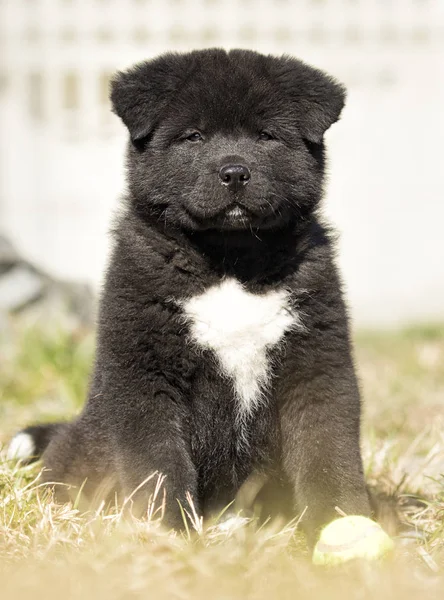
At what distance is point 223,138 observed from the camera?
3389 mm

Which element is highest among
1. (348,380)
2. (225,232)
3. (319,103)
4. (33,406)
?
(319,103)

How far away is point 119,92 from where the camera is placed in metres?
3.46

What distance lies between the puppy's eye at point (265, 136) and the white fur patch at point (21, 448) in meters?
1.58

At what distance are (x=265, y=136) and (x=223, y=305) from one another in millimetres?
645

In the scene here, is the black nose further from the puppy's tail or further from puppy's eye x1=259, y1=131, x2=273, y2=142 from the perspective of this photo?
the puppy's tail

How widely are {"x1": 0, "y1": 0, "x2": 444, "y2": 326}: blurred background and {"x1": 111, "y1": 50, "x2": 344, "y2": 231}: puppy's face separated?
5650 mm

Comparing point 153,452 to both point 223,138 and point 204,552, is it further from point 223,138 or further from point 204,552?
point 223,138

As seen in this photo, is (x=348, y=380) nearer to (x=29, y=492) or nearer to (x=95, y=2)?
(x=29, y=492)

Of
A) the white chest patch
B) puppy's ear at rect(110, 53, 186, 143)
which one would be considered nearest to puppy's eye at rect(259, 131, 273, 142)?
puppy's ear at rect(110, 53, 186, 143)

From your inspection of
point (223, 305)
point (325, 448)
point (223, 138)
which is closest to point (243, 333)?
point (223, 305)

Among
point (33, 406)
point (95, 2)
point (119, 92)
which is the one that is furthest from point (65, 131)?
point (119, 92)

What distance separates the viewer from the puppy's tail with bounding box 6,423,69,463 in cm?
388

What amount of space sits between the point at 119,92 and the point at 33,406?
7.97 ft

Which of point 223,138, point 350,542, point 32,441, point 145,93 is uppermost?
point 145,93
